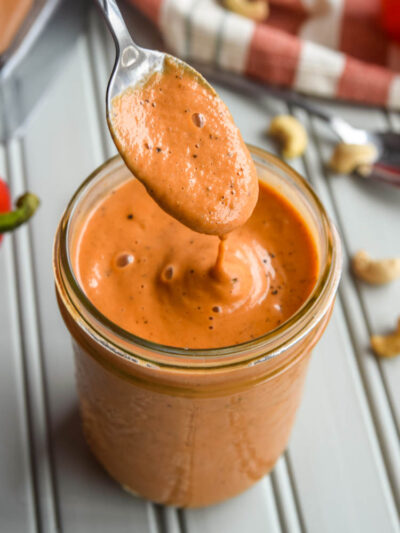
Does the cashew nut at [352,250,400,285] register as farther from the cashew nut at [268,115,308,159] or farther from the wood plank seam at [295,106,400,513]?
the cashew nut at [268,115,308,159]

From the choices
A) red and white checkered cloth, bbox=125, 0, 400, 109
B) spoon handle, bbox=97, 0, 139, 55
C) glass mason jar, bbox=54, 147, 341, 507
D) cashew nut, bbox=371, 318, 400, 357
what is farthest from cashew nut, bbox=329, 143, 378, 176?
spoon handle, bbox=97, 0, 139, 55

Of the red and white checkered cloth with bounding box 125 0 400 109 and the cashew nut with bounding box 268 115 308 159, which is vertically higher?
the red and white checkered cloth with bounding box 125 0 400 109

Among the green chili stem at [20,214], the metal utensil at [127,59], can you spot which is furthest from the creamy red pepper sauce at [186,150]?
the green chili stem at [20,214]

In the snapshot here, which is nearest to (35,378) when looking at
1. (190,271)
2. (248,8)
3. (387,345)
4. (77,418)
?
(77,418)

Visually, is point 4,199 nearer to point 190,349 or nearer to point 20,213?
point 20,213

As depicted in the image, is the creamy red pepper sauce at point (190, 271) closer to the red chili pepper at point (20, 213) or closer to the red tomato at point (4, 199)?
the red chili pepper at point (20, 213)

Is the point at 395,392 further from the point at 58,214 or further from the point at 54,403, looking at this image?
the point at 58,214

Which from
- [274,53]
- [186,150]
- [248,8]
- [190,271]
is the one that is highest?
→ [248,8]

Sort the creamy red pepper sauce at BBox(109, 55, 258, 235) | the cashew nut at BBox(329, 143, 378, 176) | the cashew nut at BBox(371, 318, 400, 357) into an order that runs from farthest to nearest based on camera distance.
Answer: the cashew nut at BBox(329, 143, 378, 176) → the cashew nut at BBox(371, 318, 400, 357) → the creamy red pepper sauce at BBox(109, 55, 258, 235)
